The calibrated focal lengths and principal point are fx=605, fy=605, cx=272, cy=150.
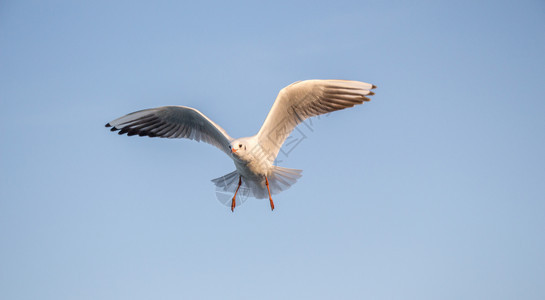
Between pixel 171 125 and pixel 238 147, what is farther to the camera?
pixel 171 125

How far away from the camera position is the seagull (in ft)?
29.2

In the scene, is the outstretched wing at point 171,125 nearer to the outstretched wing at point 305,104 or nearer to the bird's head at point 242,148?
the bird's head at point 242,148

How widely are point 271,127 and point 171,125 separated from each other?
1898mm

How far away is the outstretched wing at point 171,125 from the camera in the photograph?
376 inches

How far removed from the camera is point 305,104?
9203mm

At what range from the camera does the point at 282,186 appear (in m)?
9.30

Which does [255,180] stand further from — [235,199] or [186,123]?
[186,123]

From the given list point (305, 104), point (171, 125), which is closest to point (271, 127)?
point (305, 104)

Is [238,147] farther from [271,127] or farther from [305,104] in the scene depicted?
[305,104]

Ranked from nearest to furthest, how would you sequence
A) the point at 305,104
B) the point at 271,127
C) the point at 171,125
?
the point at 271,127
the point at 305,104
the point at 171,125

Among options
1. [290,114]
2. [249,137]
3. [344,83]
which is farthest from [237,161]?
[344,83]

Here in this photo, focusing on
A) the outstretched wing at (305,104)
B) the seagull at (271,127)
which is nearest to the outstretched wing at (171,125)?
the seagull at (271,127)

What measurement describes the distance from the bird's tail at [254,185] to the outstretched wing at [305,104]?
33cm

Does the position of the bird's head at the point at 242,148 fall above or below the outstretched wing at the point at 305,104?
below
